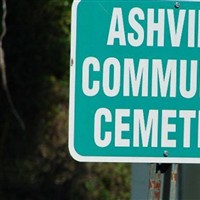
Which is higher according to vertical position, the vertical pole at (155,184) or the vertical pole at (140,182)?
the vertical pole at (155,184)

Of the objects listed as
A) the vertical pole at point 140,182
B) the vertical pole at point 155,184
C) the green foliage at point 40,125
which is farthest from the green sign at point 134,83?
the green foliage at point 40,125

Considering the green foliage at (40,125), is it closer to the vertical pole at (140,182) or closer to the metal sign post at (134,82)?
the vertical pole at (140,182)

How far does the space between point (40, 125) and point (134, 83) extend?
10.5m

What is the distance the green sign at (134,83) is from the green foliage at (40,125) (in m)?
9.23

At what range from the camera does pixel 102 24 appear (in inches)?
77.4

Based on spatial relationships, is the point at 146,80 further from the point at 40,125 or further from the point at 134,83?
the point at 40,125

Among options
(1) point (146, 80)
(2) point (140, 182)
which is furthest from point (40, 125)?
(1) point (146, 80)

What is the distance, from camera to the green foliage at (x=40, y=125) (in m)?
11.4

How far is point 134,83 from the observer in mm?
1938

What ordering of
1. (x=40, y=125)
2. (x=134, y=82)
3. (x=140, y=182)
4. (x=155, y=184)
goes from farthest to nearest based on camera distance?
(x=40, y=125), (x=140, y=182), (x=155, y=184), (x=134, y=82)

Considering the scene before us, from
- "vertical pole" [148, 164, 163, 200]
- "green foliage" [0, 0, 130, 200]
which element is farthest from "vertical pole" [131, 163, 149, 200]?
"green foliage" [0, 0, 130, 200]

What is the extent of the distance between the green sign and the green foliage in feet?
30.3

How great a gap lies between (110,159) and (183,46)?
335 mm

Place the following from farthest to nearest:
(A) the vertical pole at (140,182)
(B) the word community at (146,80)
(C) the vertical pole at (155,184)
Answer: (A) the vertical pole at (140,182) < (C) the vertical pole at (155,184) < (B) the word community at (146,80)
